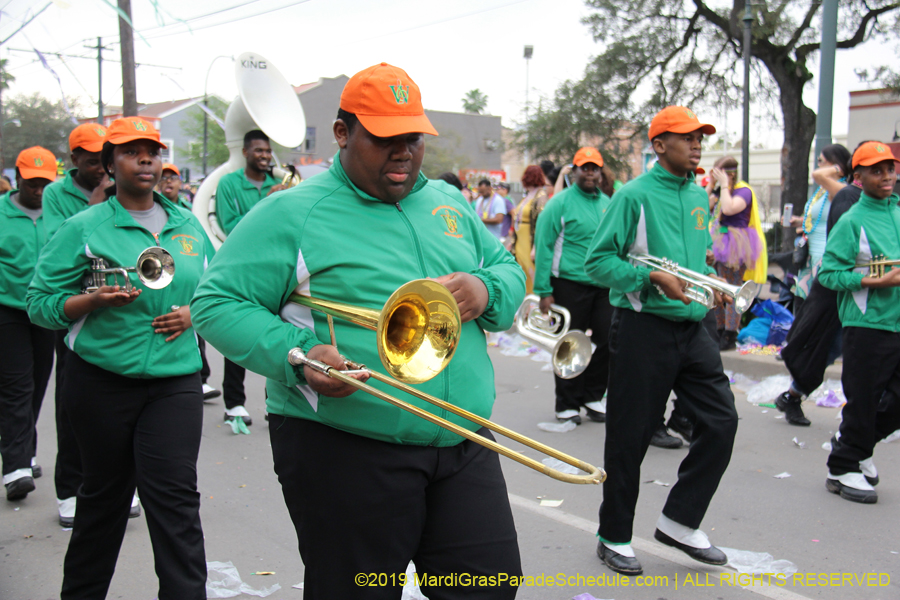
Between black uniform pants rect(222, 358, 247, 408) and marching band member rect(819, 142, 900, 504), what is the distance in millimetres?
4415

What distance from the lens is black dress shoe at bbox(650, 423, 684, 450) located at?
5824mm

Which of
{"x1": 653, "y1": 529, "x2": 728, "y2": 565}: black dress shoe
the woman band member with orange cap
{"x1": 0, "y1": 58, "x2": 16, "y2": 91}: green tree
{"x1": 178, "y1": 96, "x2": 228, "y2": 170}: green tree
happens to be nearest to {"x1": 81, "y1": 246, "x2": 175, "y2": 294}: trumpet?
the woman band member with orange cap

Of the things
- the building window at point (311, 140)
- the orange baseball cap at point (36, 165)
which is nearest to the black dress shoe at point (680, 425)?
the orange baseball cap at point (36, 165)

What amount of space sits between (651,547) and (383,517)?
2.36 meters

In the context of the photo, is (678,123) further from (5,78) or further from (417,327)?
(5,78)

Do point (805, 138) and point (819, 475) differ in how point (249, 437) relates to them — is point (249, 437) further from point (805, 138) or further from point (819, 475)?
point (805, 138)

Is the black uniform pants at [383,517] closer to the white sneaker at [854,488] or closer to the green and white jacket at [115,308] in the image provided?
the green and white jacket at [115,308]

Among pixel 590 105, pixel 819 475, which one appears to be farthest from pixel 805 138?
pixel 819 475

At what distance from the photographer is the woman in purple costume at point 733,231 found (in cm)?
802

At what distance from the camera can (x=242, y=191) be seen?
666 centimetres

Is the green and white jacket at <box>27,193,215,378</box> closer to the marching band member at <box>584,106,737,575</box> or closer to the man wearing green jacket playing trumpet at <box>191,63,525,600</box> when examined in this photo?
the man wearing green jacket playing trumpet at <box>191,63,525,600</box>

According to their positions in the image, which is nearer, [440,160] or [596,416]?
[596,416]

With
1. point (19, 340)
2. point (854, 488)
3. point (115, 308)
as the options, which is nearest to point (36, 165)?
point (19, 340)

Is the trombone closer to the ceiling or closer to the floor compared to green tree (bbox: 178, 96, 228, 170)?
closer to the floor
